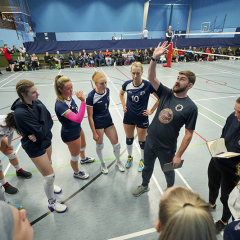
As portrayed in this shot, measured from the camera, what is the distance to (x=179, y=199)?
0.84m

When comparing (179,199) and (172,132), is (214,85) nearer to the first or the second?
(172,132)

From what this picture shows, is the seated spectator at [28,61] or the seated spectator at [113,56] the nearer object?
the seated spectator at [28,61]

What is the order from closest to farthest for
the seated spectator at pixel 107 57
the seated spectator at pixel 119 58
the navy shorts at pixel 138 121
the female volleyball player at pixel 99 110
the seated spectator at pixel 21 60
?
the female volleyball player at pixel 99 110, the navy shorts at pixel 138 121, the seated spectator at pixel 21 60, the seated spectator at pixel 107 57, the seated spectator at pixel 119 58

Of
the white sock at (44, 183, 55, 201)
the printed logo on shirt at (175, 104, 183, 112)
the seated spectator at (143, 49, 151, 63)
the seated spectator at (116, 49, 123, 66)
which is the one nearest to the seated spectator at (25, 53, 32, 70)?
the seated spectator at (116, 49, 123, 66)

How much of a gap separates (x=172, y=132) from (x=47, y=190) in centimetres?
205

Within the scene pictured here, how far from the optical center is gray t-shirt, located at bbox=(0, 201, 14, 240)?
28.1 inches

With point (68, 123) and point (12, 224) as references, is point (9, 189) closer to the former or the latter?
point (68, 123)

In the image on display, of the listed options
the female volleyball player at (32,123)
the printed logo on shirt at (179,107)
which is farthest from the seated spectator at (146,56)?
the female volleyball player at (32,123)

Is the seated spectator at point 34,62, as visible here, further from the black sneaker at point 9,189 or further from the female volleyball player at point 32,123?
the female volleyball player at point 32,123

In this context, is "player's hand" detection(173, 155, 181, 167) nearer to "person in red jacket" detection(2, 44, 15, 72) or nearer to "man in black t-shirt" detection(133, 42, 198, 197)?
"man in black t-shirt" detection(133, 42, 198, 197)

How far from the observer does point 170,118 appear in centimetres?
207

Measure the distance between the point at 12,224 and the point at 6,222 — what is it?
44 mm

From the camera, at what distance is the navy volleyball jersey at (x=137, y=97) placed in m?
2.88

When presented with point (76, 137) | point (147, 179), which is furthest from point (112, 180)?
point (76, 137)
